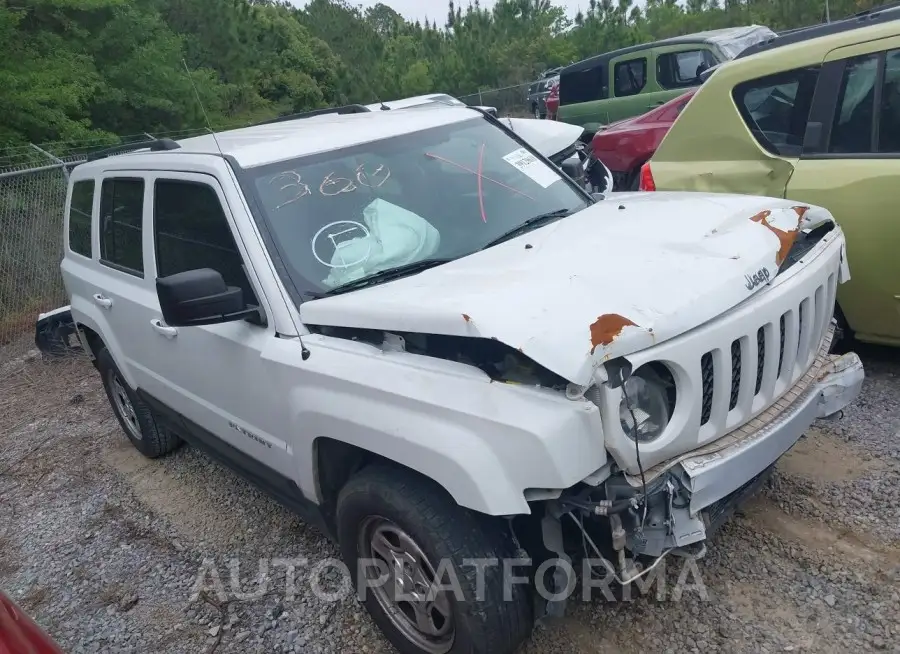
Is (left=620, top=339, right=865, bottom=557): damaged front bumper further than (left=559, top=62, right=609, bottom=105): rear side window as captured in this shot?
No

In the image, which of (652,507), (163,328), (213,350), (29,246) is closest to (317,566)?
(213,350)

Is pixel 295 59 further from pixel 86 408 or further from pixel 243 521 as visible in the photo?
pixel 243 521

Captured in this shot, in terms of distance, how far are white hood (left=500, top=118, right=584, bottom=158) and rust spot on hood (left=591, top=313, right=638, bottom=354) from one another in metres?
4.09

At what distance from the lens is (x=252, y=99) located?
23406 millimetres

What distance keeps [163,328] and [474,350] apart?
1871 mm

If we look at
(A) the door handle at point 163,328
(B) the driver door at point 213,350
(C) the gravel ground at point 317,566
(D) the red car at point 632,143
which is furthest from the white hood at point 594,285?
(D) the red car at point 632,143

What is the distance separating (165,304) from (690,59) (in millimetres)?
10988

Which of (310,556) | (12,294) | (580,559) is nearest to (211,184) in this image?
(310,556)

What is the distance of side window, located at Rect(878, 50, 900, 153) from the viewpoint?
3902 mm

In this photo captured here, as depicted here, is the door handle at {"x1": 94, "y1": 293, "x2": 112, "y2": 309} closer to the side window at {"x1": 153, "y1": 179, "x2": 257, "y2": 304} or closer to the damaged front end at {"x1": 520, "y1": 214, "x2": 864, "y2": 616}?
the side window at {"x1": 153, "y1": 179, "x2": 257, "y2": 304}

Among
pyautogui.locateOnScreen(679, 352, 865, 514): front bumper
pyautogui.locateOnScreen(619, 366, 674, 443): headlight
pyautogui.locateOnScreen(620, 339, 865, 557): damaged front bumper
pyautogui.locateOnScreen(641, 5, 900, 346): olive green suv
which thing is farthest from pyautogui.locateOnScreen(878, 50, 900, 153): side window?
pyautogui.locateOnScreen(619, 366, 674, 443): headlight

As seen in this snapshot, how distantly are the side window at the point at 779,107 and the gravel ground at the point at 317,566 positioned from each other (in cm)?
141

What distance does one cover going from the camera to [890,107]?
394cm

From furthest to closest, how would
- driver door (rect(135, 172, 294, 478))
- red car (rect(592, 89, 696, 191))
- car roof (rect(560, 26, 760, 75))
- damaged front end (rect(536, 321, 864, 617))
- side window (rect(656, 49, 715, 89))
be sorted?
car roof (rect(560, 26, 760, 75)) < side window (rect(656, 49, 715, 89)) < red car (rect(592, 89, 696, 191)) < driver door (rect(135, 172, 294, 478)) < damaged front end (rect(536, 321, 864, 617))
